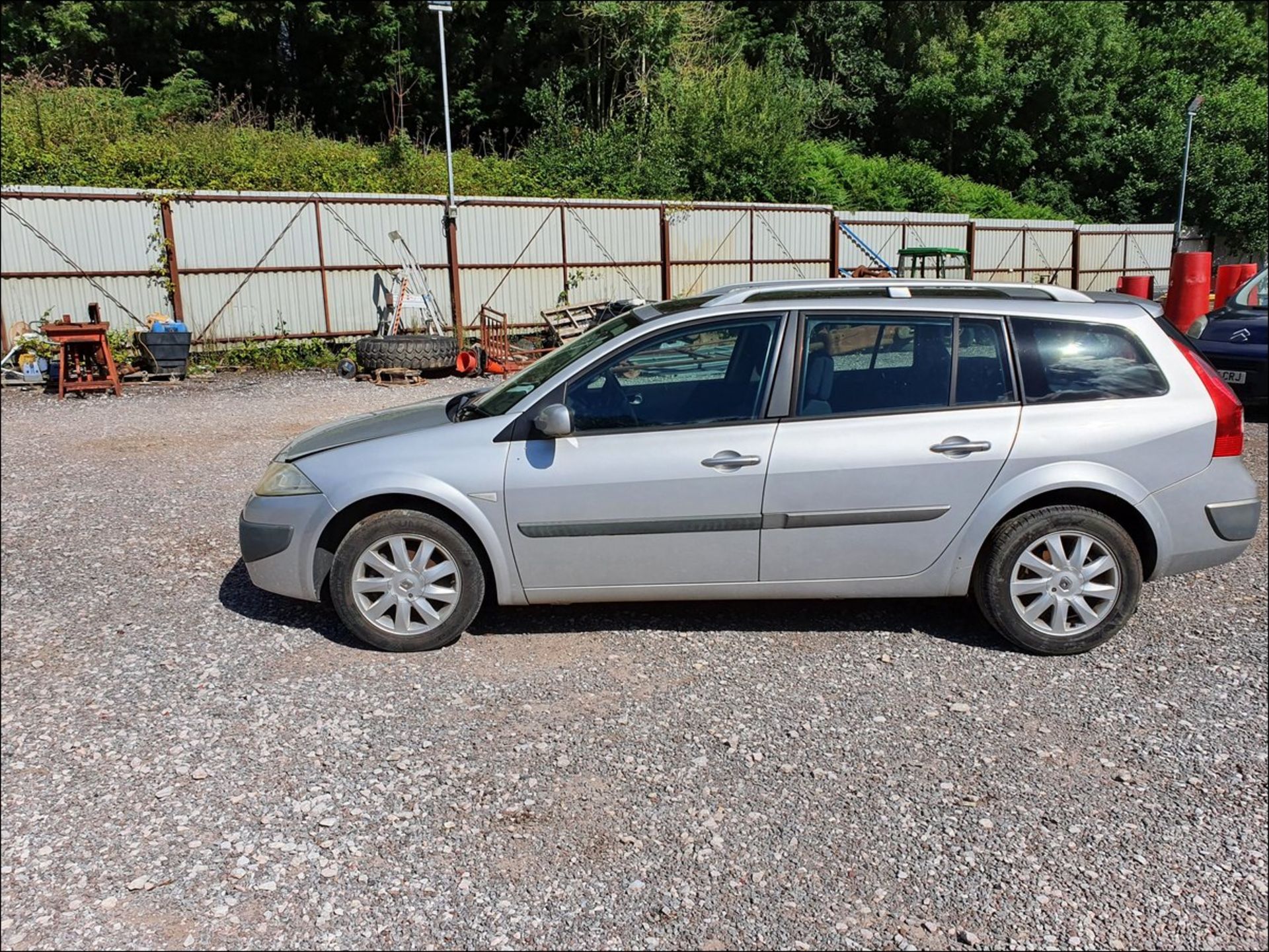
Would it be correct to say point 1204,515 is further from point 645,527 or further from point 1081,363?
point 645,527

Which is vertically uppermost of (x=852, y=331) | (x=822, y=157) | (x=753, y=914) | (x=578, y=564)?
(x=822, y=157)

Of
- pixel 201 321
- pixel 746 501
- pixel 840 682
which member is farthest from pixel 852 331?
pixel 201 321

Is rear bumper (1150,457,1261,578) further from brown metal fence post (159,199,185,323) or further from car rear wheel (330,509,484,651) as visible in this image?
brown metal fence post (159,199,185,323)

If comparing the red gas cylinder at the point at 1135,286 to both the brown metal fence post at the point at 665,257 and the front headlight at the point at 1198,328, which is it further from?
the brown metal fence post at the point at 665,257

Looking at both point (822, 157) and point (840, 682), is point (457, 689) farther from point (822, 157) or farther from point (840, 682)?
point (822, 157)

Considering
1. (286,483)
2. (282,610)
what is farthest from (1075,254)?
(286,483)

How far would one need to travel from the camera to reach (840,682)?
13.7 ft

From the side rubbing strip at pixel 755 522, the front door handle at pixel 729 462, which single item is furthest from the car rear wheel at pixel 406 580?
the front door handle at pixel 729 462

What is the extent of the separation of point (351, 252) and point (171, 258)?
2.83m

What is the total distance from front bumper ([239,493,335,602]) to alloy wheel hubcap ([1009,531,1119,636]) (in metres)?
3.10

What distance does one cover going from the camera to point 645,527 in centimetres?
436

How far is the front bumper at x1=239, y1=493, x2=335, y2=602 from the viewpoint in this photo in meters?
4.49

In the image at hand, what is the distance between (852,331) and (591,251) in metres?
15.6

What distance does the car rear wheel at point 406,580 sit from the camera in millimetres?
4434
